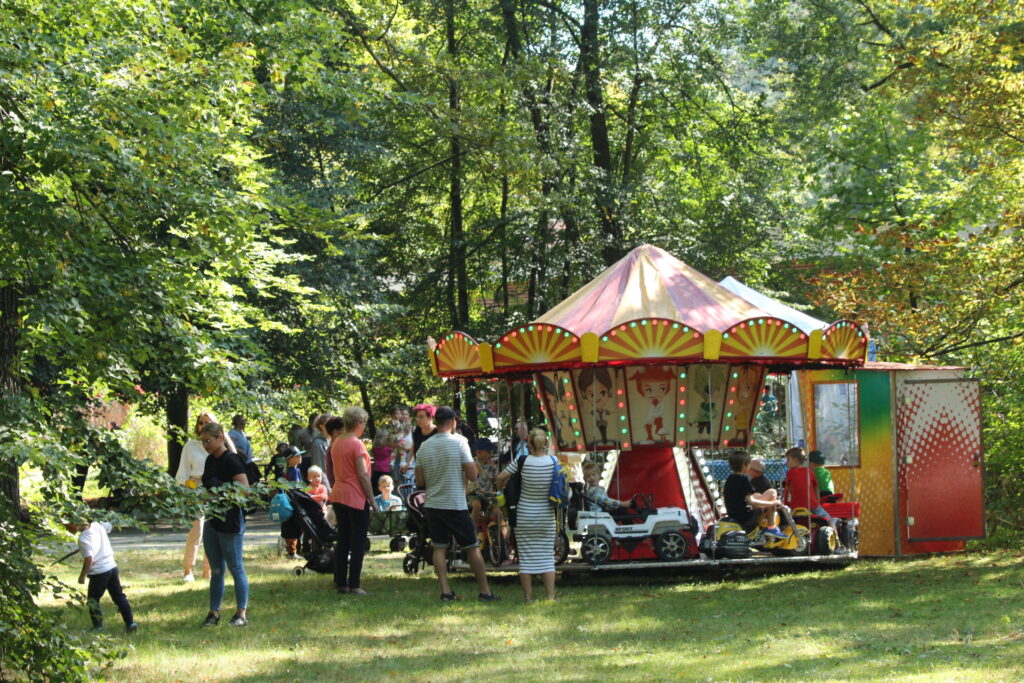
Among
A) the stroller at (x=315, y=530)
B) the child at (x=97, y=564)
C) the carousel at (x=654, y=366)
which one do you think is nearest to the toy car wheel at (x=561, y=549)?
the carousel at (x=654, y=366)

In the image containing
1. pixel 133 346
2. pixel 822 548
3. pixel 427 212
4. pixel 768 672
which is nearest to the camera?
pixel 768 672

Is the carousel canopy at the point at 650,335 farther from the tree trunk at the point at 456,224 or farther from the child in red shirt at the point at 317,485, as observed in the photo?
the tree trunk at the point at 456,224

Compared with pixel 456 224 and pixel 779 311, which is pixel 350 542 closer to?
pixel 779 311

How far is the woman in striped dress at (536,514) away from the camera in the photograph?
36.6 feet

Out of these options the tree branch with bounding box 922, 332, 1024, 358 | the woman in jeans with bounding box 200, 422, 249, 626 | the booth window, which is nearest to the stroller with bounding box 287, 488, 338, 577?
the woman in jeans with bounding box 200, 422, 249, 626

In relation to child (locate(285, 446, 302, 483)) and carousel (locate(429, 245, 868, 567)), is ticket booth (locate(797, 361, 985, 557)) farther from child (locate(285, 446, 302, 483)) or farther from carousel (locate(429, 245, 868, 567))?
child (locate(285, 446, 302, 483))

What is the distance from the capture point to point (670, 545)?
13062 millimetres

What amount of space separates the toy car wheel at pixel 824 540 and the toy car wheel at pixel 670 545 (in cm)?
158

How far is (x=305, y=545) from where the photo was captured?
13.9m

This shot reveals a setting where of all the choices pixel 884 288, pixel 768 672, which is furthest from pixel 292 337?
pixel 768 672

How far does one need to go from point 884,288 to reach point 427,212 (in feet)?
49.9

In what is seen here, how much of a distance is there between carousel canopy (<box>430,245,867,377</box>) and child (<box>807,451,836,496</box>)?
3.62ft

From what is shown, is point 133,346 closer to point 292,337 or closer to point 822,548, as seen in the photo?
point 822,548

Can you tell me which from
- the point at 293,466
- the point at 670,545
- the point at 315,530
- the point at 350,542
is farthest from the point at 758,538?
the point at 293,466
